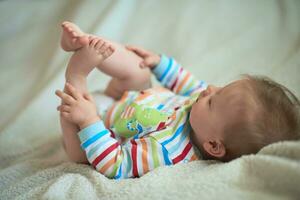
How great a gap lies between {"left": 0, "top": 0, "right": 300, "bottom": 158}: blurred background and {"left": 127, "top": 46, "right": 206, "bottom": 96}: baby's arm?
4.7 inches

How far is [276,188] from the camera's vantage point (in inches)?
27.2

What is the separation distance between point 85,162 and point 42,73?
1.56 feet

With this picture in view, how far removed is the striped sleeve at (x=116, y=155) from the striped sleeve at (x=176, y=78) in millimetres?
323

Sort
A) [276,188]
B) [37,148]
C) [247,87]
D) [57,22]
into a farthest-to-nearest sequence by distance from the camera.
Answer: [57,22] → [37,148] → [247,87] → [276,188]

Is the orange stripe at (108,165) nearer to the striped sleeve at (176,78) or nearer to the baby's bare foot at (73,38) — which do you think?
the baby's bare foot at (73,38)

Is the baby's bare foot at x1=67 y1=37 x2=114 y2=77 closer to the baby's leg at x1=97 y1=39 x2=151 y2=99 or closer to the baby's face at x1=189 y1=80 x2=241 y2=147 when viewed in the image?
the baby's leg at x1=97 y1=39 x2=151 y2=99

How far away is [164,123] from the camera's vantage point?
2.98 feet

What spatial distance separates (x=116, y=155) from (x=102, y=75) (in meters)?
0.51

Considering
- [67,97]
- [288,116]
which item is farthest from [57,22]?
[288,116]

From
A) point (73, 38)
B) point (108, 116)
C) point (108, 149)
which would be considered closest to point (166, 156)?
point (108, 149)

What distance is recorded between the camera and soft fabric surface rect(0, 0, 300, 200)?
0.78 m

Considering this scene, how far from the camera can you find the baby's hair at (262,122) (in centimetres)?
77

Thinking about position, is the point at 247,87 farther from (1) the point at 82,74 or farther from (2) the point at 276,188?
(1) the point at 82,74

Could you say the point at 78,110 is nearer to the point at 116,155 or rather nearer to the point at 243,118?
the point at 116,155
